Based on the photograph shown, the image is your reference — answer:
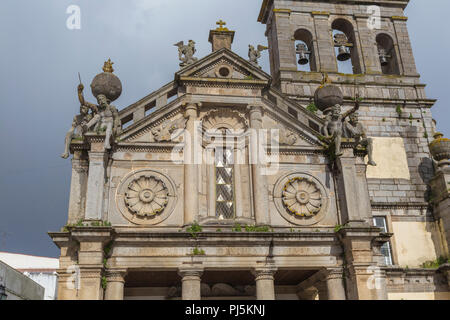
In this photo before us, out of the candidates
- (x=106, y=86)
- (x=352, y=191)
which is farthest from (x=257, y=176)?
(x=106, y=86)

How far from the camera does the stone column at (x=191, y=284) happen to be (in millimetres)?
15945

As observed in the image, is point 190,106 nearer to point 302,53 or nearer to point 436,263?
point 302,53

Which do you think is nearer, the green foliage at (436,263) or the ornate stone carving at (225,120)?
the ornate stone carving at (225,120)

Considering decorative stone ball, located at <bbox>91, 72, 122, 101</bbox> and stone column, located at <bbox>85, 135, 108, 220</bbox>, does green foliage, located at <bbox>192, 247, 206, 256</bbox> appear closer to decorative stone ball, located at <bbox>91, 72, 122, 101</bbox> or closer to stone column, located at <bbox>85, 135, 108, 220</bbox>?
stone column, located at <bbox>85, 135, 108, 220</bbox>

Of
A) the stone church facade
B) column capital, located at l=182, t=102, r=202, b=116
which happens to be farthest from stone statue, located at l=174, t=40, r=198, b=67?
column capital, located at l=182, t=102, r=202, b=116

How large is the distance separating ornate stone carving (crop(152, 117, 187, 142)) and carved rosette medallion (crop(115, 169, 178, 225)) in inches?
54.6

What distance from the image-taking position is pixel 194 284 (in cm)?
1614

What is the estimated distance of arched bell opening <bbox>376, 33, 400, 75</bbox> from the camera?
93.5 feet

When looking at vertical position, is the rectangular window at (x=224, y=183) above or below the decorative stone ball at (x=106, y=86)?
below

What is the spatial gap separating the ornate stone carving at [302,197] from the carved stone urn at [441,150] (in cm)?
919

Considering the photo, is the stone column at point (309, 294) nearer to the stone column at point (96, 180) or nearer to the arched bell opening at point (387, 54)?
the stone column at point (96, 180)

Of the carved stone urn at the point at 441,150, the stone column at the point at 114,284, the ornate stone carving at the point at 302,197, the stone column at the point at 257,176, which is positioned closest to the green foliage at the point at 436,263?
the carved stone urn at the point at 441,150

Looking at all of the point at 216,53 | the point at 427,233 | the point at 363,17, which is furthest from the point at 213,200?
the point at 363,17

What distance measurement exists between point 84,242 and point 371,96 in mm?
17261
